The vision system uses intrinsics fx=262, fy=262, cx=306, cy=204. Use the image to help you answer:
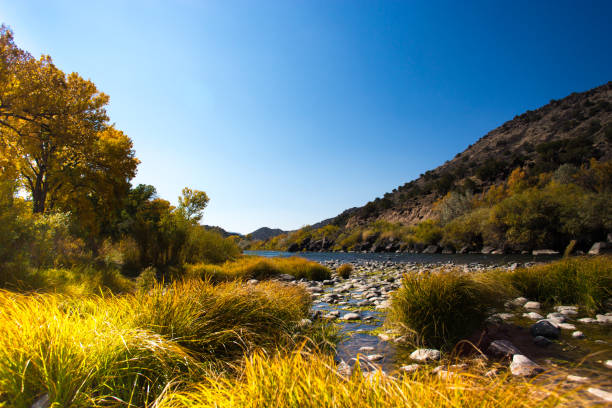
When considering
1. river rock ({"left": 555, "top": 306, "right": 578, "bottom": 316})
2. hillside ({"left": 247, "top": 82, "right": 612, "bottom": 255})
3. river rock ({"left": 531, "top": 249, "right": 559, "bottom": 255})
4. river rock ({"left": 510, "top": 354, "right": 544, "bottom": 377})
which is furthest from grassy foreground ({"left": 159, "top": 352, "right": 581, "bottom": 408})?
hillside ({"left": 247, "top": 82, "right": 612, "bottom": 255})

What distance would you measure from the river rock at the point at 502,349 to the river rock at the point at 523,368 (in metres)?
0.27

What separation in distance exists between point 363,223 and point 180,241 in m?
50.9

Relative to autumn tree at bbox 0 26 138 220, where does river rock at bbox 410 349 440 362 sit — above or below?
below

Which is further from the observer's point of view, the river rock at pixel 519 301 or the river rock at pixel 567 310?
the river rock at pixel 519 301

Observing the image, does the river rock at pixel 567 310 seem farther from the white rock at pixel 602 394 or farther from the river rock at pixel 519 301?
the white rock at pixel 602 394

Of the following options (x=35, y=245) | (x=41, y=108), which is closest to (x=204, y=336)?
(x=35, y=245)

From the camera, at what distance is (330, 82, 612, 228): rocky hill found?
3180 centimetres

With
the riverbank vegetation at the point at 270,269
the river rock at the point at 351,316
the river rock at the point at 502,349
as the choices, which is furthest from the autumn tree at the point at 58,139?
the river rock at the point at 502,349

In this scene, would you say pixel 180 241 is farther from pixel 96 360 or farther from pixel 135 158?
pixel 96 360

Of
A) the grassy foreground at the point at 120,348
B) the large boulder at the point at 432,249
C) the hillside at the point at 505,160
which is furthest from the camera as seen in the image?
the hillside at the point at 505,160

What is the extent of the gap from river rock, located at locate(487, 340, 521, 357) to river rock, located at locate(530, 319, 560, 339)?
87 centimetres

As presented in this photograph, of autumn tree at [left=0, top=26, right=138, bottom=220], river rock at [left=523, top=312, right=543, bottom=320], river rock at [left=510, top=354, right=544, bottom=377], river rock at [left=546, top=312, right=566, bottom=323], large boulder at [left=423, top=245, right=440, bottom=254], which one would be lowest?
large boulder at [left=423, top=245, right=440, bottom=254]

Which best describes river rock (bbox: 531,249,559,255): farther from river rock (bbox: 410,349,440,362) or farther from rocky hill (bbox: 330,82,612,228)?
river rock (bbox: 410,349,440,362)

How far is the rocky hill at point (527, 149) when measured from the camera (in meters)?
31.8
